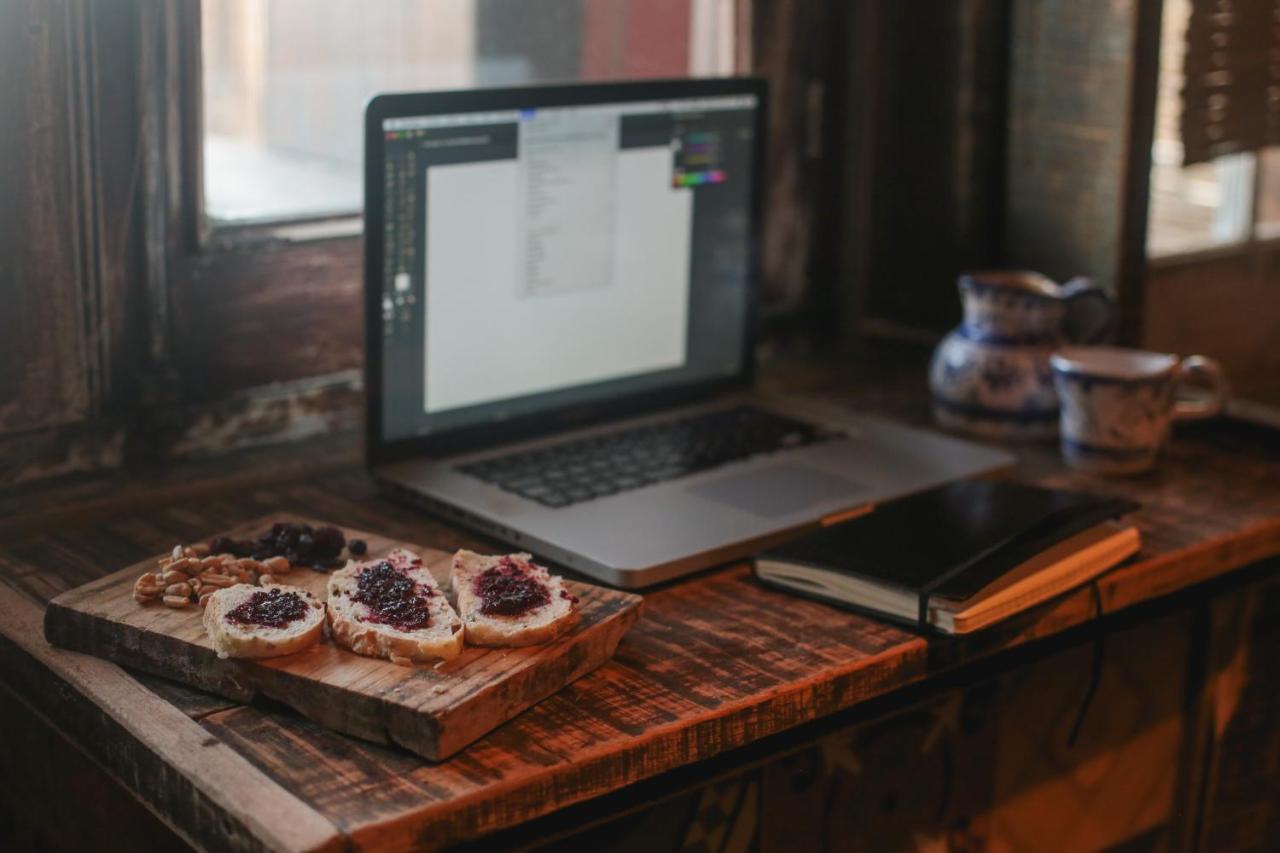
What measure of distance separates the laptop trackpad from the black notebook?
68mm

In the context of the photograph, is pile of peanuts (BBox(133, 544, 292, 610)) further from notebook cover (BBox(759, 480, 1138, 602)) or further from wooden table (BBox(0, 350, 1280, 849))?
notebook cover (BBox(759, 480, 1138, 602))

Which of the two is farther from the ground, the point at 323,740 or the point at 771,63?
the point at 771,63

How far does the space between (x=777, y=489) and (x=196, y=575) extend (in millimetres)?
539

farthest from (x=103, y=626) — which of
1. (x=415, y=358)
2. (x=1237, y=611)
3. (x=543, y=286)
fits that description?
(x=1237, y=611)

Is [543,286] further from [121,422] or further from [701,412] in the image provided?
[121,422]

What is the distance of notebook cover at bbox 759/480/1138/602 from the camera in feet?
4.06

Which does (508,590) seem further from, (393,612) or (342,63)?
(342,63)

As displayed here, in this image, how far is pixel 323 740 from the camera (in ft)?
3.34

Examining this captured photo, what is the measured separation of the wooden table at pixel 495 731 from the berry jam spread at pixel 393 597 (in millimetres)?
93

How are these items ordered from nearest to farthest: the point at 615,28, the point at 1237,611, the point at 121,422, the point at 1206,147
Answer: the point at 121,422, the point at 1237,611, the point at 615,28, the point at 1206,147

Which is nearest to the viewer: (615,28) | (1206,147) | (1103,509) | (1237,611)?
(1103,509)

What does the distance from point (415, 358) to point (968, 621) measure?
552 mm

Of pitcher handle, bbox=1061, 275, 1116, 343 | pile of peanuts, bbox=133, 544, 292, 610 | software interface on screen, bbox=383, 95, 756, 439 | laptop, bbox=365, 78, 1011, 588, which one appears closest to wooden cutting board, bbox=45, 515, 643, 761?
pile of peanuts, bbox=133, 544, 292, 610

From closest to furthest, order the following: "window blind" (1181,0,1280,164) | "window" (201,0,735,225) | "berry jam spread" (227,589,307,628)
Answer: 1. "berry jam spread" (227,589,307,628)
2. "window" (201,0,735,225)
3. "window blind" (1181,0,1280,164)
